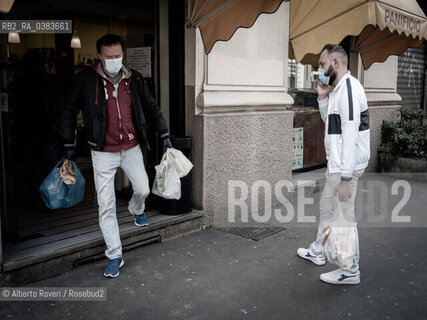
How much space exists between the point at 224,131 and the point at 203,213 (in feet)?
3.56

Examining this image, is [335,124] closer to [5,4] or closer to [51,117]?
[5,4]

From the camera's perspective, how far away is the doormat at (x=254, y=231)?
5637 millimetres

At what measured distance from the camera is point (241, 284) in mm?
4250

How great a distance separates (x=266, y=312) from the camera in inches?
146

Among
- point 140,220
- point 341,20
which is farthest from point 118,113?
point 341,20

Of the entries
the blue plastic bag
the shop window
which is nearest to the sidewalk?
the blue plastic bag

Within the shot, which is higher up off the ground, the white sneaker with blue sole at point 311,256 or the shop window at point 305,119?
the shop window at point 305,119

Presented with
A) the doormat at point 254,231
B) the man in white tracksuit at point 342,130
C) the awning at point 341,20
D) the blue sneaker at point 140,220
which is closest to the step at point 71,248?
the blue sneaker at point 140,220

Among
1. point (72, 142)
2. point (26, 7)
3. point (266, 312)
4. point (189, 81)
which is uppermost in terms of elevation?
point (26, 7)

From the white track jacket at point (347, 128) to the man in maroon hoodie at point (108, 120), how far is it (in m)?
1.80

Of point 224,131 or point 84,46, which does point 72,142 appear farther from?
point 84,46

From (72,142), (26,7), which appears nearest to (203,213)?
(72,142)

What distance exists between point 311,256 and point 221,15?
113 inches

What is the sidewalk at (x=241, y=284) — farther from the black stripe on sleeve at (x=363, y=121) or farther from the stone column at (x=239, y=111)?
the black stripe on sleeve at (x=363, y=121)
